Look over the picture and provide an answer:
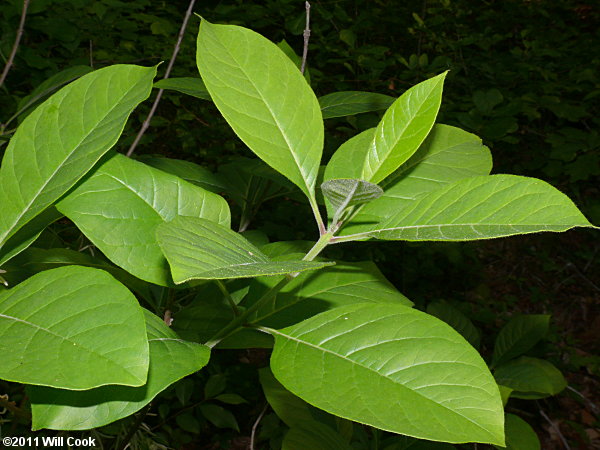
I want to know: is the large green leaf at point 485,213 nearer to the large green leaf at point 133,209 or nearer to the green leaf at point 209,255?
the green leaf at point 209,255

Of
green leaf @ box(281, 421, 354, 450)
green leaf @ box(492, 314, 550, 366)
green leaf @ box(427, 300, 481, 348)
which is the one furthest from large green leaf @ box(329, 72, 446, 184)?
green leaf @ box(492, 314, 550, 366)

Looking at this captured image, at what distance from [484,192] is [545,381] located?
6.33ft

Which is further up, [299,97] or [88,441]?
[299,97]

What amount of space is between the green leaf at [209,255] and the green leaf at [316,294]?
0.89ft

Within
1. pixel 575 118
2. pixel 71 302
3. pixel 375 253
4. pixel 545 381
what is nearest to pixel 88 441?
pixel 71 302

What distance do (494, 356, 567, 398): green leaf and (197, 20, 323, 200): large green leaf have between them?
184 cm

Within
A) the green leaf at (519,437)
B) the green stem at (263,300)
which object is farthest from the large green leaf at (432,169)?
the green leaf at (519,437)

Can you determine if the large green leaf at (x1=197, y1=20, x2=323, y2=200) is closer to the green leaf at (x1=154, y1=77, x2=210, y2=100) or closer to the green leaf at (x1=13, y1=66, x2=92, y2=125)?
the green leaf at (x1=154, y1=77, x2=210, y2=100)

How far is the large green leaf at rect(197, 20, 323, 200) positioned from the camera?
2.29 ft

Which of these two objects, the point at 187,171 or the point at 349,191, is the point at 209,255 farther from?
the point at 187,171

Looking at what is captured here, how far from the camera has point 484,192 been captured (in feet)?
2.09

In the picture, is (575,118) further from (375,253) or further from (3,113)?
(3,113)

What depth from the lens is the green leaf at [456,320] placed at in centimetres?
252

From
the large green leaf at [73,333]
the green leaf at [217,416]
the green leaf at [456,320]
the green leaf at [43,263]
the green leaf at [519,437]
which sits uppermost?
the large green leaf at [73,333]
